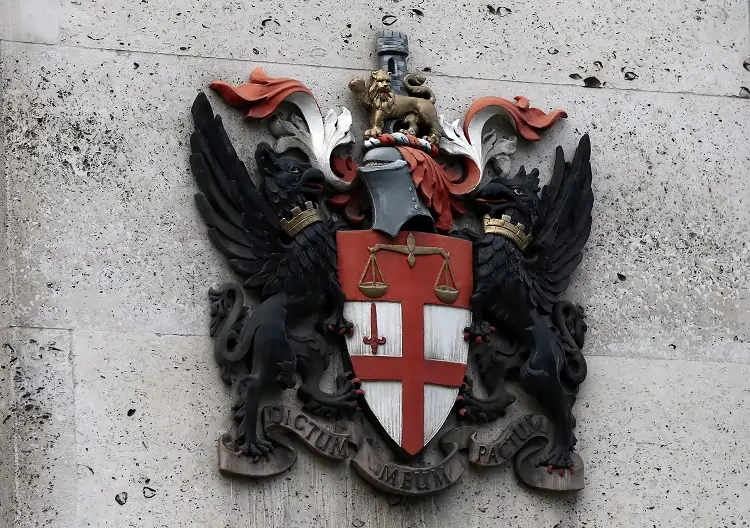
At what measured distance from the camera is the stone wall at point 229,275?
6332mm

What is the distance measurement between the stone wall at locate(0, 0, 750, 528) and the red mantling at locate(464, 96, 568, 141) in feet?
0.24

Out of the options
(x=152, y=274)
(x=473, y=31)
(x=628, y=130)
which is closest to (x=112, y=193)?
(x=152, y=274)

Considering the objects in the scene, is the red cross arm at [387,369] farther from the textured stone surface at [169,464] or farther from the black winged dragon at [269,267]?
the textured stone surface at [169,464]

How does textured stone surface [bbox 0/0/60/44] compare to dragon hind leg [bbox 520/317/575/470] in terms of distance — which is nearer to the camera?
textured stone surface [bbox 0/0/60/44]

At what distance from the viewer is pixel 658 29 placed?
7.49 metres

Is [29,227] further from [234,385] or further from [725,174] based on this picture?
[725,174]

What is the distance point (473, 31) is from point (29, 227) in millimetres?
1806

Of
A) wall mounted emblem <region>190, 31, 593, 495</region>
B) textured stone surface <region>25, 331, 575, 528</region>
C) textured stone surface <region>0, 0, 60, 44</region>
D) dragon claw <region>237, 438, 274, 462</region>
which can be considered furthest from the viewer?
textured stone surface <region>0, 0, 60, 44</region>

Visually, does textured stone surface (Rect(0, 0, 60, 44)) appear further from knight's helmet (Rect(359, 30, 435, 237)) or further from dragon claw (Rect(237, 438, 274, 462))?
dragon claw (Rect(237, 438, 274, 462))

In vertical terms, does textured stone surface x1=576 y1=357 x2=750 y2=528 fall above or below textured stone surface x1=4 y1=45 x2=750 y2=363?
below

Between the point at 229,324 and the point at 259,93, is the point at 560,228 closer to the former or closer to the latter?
A: the point at 259,93

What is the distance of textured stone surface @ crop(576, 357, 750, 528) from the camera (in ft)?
22.6

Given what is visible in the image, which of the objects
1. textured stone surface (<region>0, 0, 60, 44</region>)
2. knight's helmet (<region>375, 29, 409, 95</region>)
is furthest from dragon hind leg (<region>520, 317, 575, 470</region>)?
textured stone surface (<region>0, 0, 60, 44</region>)

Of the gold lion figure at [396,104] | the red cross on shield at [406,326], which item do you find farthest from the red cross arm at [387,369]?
the gold lion figure at [396,104]
